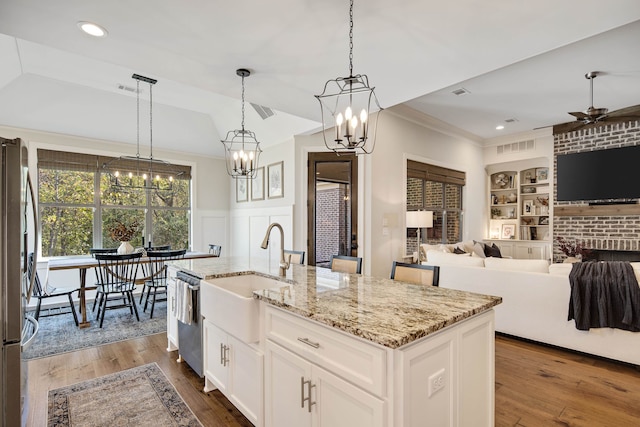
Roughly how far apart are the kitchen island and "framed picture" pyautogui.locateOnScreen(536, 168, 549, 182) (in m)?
6.70

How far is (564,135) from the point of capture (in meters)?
6.34

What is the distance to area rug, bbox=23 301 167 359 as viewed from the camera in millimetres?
3410

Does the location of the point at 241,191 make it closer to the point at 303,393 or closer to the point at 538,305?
the point at 538,305

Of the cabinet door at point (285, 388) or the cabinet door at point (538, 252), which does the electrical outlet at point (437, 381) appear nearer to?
the cabinet door at point (285, 388)

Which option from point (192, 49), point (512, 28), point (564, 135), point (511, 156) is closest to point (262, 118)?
point (192, 49)

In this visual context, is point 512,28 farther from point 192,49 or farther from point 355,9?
point 192,49

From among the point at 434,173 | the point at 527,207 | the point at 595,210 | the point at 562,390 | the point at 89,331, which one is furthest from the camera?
the point at 527,207

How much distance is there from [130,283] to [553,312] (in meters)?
4.96

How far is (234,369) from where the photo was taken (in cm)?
216

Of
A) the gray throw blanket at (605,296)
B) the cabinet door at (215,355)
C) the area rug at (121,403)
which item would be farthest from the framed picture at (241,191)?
the gray throw blanket at (605,296)

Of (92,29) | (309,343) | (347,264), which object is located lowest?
(309,343)

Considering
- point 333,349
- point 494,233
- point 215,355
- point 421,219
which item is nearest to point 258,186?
point 421,219

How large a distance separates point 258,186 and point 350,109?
416 centimetres

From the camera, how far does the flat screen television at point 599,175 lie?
217 inches
